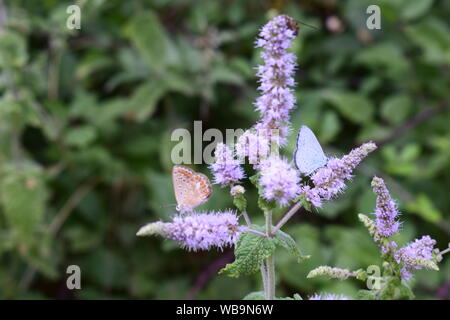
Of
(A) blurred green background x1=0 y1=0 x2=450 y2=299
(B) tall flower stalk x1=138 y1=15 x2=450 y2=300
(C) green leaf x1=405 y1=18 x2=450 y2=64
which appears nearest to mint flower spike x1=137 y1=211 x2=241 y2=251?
(B) tall flower stalk x1=138 y1=15 x2=450 y2=300

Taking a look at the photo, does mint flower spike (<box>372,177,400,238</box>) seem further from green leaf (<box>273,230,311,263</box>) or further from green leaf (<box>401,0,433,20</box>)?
green leaf (<box>401,0,433,20</box>)

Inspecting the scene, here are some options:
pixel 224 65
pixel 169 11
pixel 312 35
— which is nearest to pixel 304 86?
pixel 312 35

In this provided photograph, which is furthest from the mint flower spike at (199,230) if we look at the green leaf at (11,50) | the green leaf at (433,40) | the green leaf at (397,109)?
the green leaf at (433,40)

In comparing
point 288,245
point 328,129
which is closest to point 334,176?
point 288,245

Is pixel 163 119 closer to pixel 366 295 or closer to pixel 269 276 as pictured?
pixel 269 276

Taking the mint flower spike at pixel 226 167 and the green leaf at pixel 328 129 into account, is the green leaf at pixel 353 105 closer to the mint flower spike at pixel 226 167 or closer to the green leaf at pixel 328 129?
the green leaf at pixel 328 129
